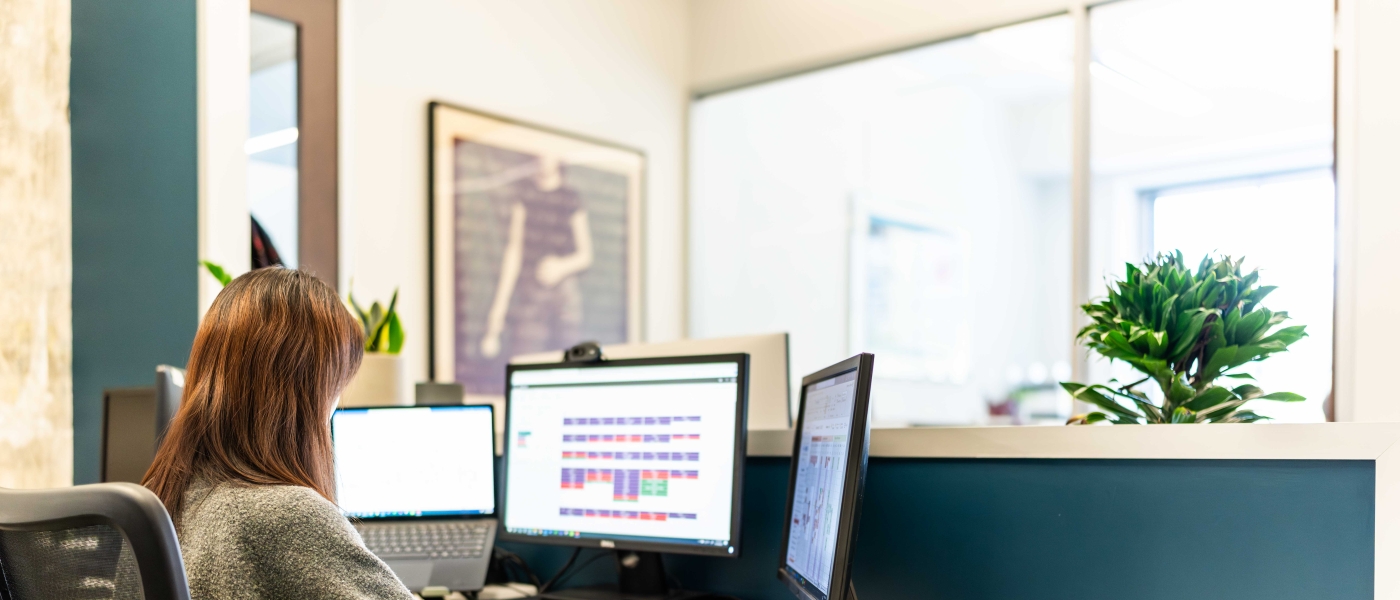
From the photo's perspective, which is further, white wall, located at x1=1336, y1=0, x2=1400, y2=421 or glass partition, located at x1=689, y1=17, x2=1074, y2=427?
glass partition, located at x1=689, y1=17, x2=1074, y2=427

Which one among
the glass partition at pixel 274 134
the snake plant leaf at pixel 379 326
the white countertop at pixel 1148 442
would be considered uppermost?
the glass partition at pixel 274 134

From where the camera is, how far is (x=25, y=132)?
80.0 inches

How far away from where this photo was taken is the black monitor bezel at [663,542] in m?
1.50

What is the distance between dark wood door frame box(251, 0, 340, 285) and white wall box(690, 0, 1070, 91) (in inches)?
58.4

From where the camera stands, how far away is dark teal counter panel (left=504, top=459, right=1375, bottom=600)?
1.08 metres

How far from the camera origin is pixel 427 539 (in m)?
1.83

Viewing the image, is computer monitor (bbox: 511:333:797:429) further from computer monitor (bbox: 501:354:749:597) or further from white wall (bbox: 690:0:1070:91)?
white wall (bbox: 690:0:1070:91)

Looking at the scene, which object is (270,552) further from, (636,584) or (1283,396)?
(1283,396)

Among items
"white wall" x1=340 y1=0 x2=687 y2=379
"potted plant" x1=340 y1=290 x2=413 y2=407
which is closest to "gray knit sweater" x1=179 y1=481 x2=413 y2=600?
"potted plant" x1=340 y1=290 x2=413 y2=407

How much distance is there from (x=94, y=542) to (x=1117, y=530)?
1017 mm

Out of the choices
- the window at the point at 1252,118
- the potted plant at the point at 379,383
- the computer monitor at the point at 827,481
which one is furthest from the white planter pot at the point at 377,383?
the window at the point at 1252,118

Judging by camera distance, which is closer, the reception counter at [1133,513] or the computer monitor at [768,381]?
the reception counter at [1133,513]

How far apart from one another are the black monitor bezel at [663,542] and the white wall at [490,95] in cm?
70

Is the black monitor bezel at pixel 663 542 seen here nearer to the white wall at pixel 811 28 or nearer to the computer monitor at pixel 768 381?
the computer monitor at pixel 768 381
